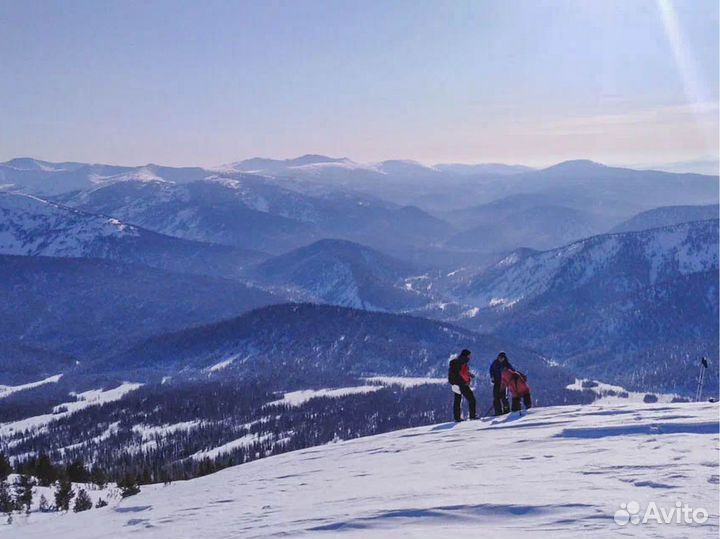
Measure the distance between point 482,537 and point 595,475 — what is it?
5958 millimetres

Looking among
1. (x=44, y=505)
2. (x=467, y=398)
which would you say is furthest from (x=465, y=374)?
(x=44, y=505)

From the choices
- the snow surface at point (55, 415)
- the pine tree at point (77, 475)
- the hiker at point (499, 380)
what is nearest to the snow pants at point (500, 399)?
the hiker at point (499, 380)

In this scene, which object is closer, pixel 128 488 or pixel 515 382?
pixel 515 382

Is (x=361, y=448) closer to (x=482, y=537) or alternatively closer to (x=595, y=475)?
(x=595, y=475)

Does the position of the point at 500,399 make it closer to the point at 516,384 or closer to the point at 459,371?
the point at 516,384

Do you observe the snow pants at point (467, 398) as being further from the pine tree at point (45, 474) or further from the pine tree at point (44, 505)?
the pine tree at point (45, 474)

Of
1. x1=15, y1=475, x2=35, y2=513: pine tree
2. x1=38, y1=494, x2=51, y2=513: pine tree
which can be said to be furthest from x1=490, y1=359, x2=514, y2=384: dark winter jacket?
x1=15, y1=475, x2=35, y2=513: pine tree

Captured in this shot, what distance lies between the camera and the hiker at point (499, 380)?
3425 cm

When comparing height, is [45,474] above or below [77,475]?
above

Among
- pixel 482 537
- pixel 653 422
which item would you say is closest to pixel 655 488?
pixel 482 537

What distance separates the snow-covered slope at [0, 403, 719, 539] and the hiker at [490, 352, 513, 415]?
2037 millimetres

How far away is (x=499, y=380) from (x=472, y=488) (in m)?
15.3

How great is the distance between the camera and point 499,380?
1363 inches

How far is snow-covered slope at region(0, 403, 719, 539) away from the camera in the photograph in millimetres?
16297
